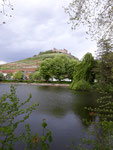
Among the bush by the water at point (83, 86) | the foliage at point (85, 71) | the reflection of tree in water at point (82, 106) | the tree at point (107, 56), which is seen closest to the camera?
the tree at point (107, 56)

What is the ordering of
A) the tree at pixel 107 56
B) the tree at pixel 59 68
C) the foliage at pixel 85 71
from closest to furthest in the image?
the tree at pixel 107 56 < the foliage at pixel 85 71 < the tree at pixel 59 68

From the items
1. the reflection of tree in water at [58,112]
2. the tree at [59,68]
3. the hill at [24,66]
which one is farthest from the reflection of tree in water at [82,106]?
the hill at [24,66]

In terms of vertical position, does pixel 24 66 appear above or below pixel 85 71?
above

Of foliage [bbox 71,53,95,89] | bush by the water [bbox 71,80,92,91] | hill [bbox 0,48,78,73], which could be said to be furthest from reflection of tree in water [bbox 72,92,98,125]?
hill [bbox 0,48,78,73]

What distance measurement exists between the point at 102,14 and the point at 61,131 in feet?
10.9

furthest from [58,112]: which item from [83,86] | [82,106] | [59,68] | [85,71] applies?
[59,68]

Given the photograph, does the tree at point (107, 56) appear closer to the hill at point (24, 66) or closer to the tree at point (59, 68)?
the tree at point (59, 68)

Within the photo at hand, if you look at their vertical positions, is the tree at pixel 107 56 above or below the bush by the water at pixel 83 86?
above

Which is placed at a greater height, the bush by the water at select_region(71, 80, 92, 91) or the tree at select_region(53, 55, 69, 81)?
the tree at select_region(53, 55, 69, 81)

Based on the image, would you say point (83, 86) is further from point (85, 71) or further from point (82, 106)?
point (82, 106)

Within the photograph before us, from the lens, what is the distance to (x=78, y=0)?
7.14ft

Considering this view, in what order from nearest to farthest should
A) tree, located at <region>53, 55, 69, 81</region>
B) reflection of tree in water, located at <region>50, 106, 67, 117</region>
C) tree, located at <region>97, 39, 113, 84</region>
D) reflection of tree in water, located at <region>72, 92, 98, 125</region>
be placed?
tree, located at <region>97, 39, 113, 84</region> → reflection of tree in water, located at <region>72, 92, 98, 125</region> → reflection of tree in water, located at <region>50, 106, 67, 117</region> → tree, located at <region>53, 55, 69, 81</region>

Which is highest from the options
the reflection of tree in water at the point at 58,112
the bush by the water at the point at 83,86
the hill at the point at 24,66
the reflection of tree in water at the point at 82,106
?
the hill at the point at 24,66

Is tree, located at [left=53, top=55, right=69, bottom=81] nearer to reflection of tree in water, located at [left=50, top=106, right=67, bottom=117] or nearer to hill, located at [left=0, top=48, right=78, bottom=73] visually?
hill, located at [left=0, top=48, right=78, bottom=73]
